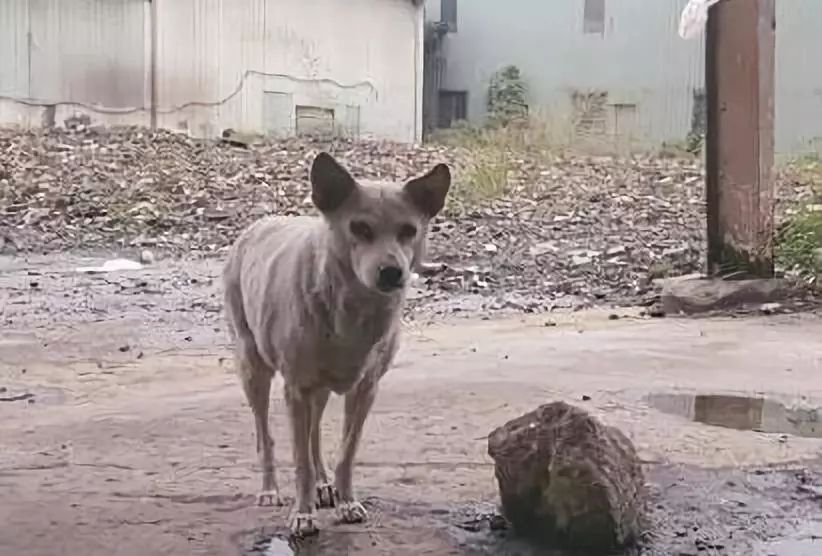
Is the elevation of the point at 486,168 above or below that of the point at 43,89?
below

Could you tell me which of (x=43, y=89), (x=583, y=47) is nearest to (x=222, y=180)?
(x=43, y=89)

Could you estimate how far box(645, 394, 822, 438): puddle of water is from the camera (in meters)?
4.24

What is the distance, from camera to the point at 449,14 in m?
20.8

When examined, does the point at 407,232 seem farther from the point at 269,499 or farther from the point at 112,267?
the point at 112,267

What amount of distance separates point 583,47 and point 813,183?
1070 centimetres

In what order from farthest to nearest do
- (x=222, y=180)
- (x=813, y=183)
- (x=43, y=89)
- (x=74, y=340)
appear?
(x=43, y=89) < (x=222, y=180) < (x=813, y=183) < (x=74, y=340)

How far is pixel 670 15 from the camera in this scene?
59.8 feet

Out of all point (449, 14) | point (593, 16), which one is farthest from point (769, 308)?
point (449, 14)

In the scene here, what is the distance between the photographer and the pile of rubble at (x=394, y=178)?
884 cm

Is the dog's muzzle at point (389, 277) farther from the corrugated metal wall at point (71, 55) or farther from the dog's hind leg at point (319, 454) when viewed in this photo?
the corrugated metal wall at point (71, 55)

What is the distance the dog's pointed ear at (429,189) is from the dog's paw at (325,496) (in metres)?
0.84

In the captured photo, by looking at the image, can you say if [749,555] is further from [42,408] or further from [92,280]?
[92,280]

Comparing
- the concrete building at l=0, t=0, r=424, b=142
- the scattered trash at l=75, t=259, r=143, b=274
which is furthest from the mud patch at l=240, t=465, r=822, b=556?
the concrete building at l=0, t=0, r=424, b=142

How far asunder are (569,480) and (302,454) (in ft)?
2.22
